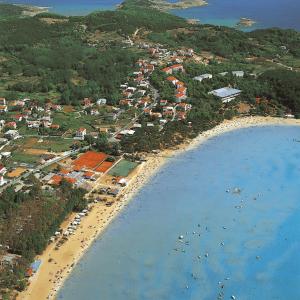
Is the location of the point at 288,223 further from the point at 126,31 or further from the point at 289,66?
the point at 126,31

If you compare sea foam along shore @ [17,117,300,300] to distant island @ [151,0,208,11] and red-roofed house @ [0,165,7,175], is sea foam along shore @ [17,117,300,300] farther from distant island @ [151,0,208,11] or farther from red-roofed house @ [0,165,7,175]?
distant island @ [151,0,208,11]

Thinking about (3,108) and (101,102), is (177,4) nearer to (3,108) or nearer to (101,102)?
(101,102)

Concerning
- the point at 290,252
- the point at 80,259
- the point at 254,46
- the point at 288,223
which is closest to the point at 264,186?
the point at 288,223

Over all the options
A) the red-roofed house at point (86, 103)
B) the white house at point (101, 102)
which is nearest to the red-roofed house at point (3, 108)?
the red-roofed house at point (86, 103)

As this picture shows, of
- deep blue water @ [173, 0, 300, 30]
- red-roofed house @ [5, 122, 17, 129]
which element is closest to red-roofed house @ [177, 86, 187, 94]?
red-roofed house @ [5, 122, 17, 129]

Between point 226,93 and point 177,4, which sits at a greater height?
point 226,93

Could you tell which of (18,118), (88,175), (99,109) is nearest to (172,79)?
(99,109)
